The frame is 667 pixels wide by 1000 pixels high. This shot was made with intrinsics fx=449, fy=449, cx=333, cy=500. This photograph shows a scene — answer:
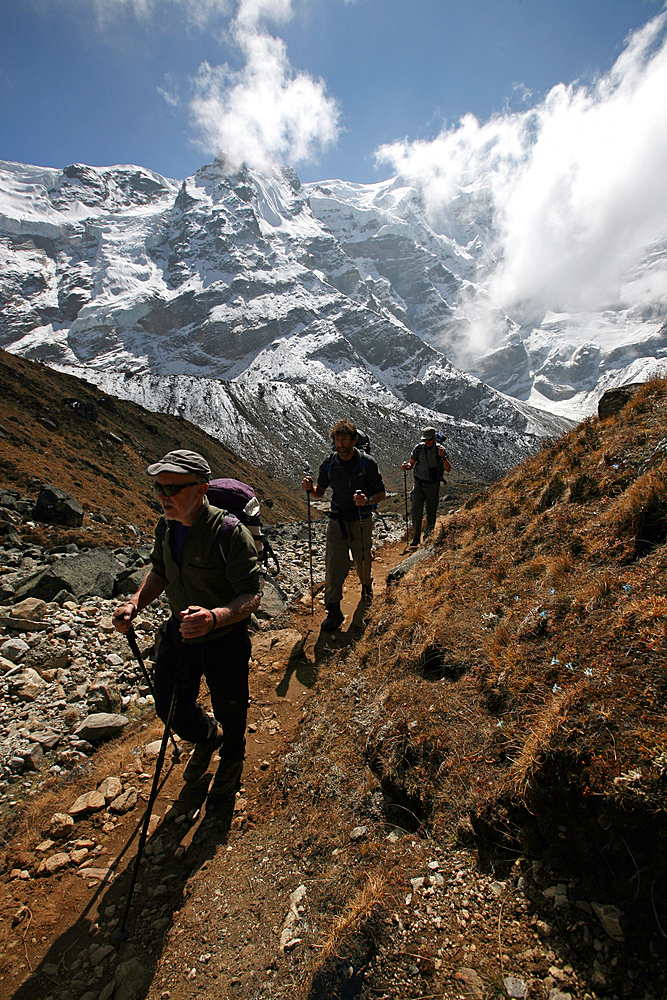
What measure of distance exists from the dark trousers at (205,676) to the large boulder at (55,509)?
441 inches

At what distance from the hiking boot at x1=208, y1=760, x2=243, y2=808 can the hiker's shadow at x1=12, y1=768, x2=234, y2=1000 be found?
94 millimetres

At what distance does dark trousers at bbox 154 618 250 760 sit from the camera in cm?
387

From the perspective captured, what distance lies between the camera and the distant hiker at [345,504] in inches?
286

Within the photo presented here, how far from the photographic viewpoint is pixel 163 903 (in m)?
3.26

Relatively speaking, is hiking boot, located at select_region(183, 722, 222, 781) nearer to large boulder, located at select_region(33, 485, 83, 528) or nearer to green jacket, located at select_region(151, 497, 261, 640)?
green jacket, located at select_region(151, 497, 261, 640)

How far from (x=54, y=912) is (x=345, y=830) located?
219cm

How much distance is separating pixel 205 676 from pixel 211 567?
3.57ft

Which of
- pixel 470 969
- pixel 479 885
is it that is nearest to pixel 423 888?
pixel 479 885

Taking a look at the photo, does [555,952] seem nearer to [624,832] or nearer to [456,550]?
[624,832]

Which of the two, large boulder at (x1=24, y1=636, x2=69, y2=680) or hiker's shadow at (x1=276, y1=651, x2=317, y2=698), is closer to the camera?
hiker's shadow at (x1=276, y1=651, x2=317, y2=698)

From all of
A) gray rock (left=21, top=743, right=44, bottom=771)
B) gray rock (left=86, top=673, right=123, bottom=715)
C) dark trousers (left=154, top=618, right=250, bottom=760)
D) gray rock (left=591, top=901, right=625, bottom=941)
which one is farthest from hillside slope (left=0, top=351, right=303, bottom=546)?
gray rock (left=591, top=901, right=625, bottom=941)

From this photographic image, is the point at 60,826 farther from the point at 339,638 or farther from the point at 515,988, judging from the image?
→ the point at 339,638

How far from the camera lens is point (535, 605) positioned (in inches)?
168

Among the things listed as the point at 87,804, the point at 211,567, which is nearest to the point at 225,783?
the point at 87,804
